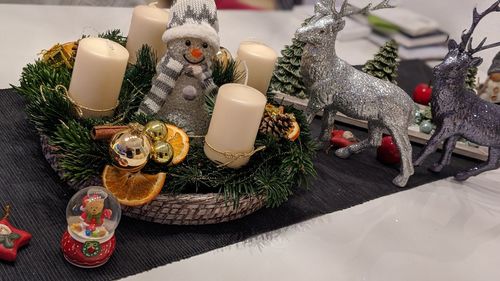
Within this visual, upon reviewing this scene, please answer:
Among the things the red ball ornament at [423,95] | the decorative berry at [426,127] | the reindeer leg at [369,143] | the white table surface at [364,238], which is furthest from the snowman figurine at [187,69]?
the red ball ornament at [423,95]

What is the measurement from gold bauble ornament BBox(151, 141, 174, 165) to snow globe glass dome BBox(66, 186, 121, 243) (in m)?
0.09

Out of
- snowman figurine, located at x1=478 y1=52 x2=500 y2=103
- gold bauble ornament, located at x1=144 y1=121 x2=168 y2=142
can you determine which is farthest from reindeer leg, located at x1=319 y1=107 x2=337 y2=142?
snowman figurine, located at x1=478 y1=52 x2=500 y2=103

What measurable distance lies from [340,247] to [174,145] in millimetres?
299

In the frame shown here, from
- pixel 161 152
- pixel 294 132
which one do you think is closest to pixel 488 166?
pixel 294 132

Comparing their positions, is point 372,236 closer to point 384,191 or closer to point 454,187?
point 384,191

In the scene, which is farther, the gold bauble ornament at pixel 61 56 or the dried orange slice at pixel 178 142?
the gold bauble ornament at pixel 61 56

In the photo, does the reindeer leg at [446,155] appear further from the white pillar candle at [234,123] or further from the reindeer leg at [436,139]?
the white pillar candle at [234,123]

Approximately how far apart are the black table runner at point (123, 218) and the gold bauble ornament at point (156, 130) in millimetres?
126

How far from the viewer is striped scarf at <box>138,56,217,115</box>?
84 cm

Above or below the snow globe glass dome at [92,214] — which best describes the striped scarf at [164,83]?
above

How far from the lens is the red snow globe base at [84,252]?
0.69 meters

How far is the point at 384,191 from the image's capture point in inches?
41.2

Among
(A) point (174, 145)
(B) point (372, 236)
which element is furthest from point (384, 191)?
(A) point (174, 145)

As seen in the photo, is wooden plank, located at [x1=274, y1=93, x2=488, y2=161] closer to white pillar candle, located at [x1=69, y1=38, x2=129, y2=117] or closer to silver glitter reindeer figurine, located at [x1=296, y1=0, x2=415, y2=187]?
silver glitter reindeer figurine, located at [x1=296, y1=0, x2=415, y2=187]
